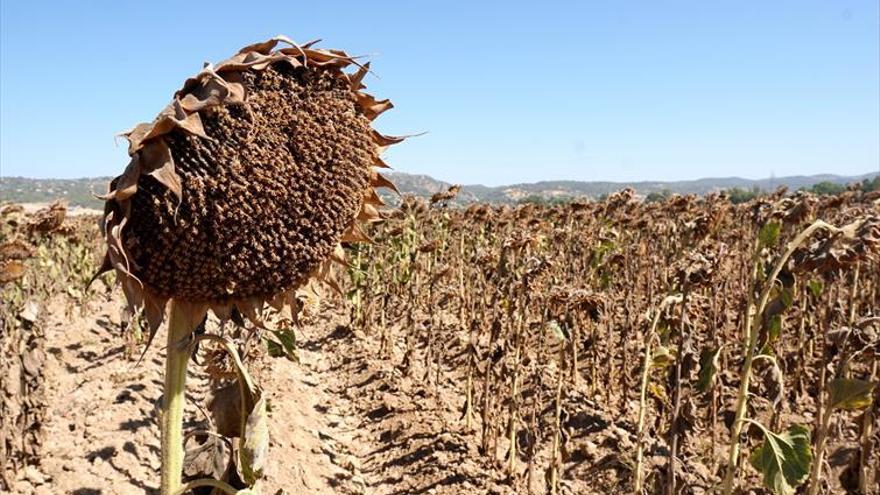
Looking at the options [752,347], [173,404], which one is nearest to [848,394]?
[752,347]

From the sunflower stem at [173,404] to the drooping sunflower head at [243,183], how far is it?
54 mm

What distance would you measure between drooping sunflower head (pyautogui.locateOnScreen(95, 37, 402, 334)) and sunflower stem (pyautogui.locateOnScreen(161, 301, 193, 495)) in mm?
54

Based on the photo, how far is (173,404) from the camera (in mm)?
1517

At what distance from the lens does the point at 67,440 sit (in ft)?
18.6

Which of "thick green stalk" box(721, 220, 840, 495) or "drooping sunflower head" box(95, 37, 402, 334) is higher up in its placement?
"drooping sunflower head" box(95, 37, 402, 334)

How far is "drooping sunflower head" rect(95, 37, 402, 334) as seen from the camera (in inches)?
53.2

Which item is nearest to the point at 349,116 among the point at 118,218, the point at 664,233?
the point at 118,218

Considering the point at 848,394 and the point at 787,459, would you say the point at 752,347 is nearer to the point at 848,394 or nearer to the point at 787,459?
the point at 787,459

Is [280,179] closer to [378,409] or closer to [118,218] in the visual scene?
[118,218]

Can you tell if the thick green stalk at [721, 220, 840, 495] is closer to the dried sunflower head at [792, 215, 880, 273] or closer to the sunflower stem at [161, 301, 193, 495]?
the dried sunflower head at [792, 215, 880, 273]

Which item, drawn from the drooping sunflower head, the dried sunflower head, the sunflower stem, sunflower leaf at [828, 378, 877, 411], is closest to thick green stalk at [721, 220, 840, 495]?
the dried sunflower head

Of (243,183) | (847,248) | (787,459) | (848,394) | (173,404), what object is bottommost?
(787,459)

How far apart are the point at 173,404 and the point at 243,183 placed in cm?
52

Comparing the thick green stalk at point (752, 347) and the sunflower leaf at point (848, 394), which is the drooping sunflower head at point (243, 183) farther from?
the sunflower leaf at point (848, 394)
